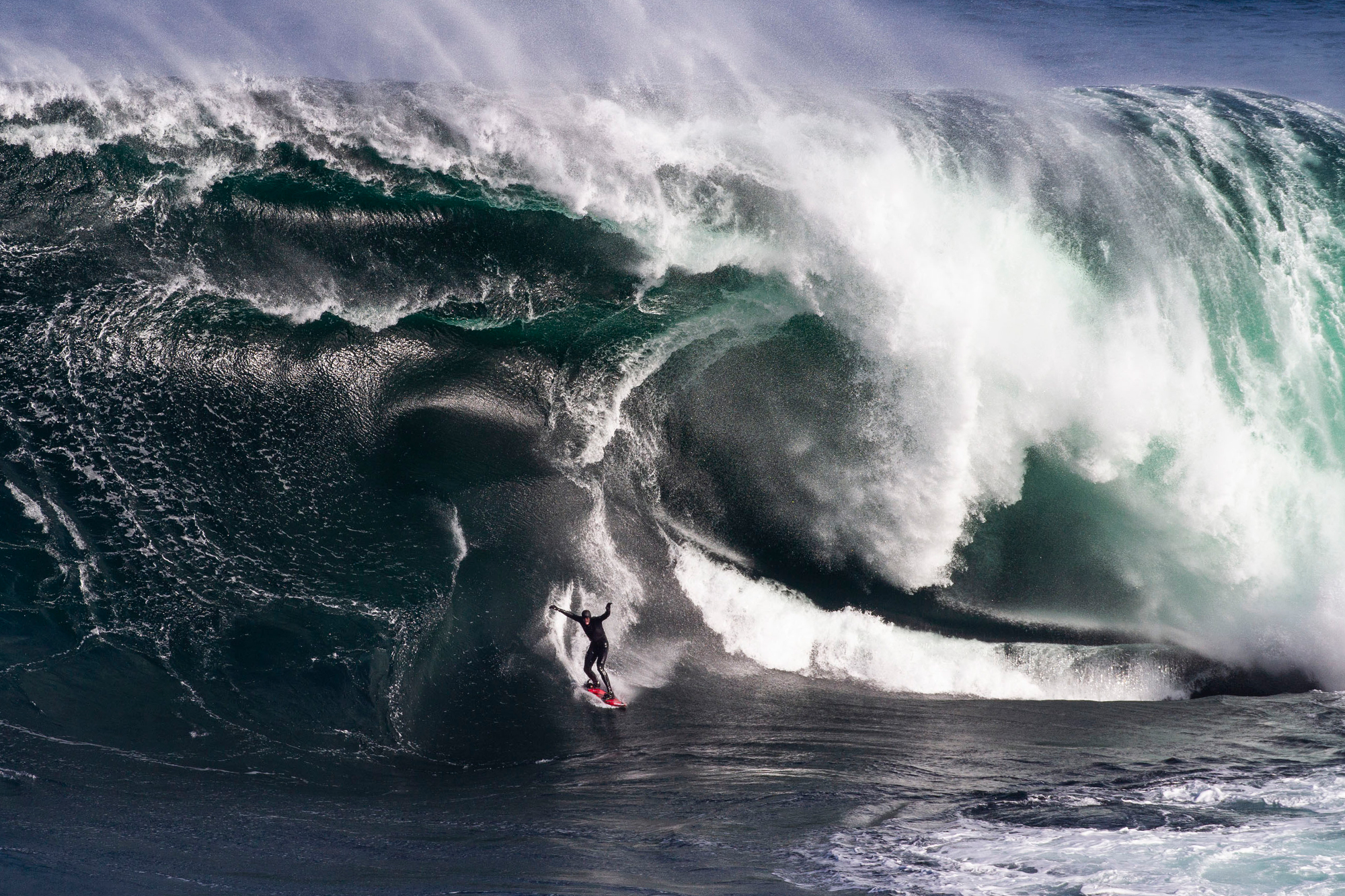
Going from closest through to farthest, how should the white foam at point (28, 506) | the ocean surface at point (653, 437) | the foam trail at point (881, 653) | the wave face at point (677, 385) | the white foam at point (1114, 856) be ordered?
the white foam at point (1114, 856) → the ocean surface at point (653, 437) → the white foam at point (28, 506) → the wave face at point (677, 385) → the foam trail at point (881, 653)

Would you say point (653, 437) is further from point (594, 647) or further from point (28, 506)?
point (28, 506)

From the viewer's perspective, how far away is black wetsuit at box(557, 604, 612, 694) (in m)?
7.60

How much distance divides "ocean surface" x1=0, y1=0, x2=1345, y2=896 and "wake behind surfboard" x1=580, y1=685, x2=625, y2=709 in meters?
0.08

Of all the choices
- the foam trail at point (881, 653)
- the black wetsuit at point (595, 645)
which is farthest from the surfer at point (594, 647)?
the foam trail at point (881, 653)

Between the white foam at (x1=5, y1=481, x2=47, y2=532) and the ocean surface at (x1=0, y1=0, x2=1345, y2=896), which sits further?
the white foam at (x1=5, y1=481, x2=47, y2=532)

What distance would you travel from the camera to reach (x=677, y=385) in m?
9.34

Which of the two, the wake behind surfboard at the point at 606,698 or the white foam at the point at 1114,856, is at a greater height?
the wake behind surfboard at the point at 606,698

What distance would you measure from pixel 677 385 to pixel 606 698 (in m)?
3.38

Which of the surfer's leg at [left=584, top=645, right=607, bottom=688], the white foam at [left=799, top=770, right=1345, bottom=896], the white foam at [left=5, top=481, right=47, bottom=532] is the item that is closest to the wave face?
the white foam at [left=5, top=481, right=47, bottom=532]

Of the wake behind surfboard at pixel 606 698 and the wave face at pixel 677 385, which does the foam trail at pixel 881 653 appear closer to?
the wave face at pixel 677 385

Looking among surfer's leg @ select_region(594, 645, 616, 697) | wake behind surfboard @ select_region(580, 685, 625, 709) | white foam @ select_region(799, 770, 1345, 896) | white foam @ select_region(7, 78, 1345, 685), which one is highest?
white foam @ select_region(7, 78, 1345, 685)

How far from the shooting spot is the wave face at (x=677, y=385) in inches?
329

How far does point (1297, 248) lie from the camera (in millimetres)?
10109

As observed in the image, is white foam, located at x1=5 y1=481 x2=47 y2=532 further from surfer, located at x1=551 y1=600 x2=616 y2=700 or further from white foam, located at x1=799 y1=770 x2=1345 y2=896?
white foam, located at x1=799 y1=770 x2=1345 y2=896
